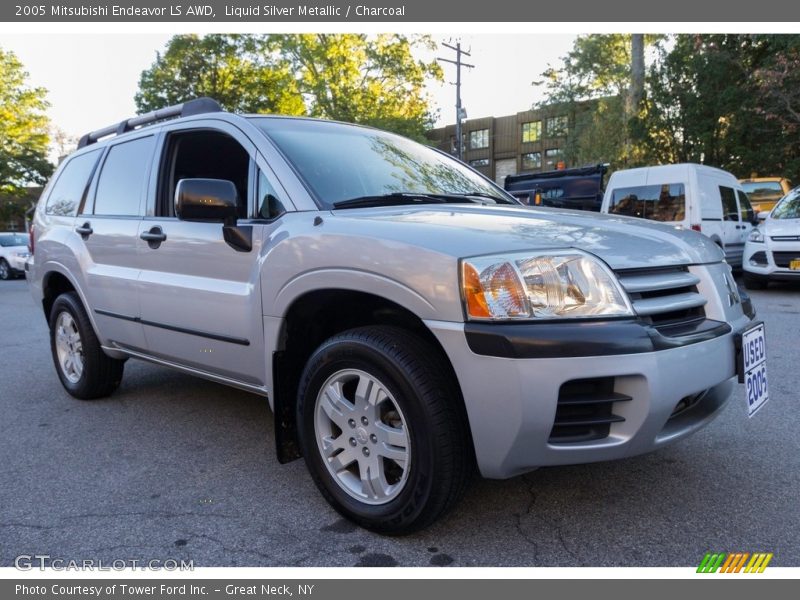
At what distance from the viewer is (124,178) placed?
12.8ft

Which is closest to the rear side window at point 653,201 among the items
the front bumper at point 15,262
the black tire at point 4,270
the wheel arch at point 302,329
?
the wheel arch at point 302,329

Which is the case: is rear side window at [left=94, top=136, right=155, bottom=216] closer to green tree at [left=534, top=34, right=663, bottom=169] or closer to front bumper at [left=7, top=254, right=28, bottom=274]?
front bumper at [left=7, top=254, right=28, bottom=274]

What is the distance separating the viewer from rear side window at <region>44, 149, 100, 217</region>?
4.30 metres

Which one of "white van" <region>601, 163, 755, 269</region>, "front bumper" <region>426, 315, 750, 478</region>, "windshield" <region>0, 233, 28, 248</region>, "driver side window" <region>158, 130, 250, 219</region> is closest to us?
"front bumper" <region>426, 315, 750, 478</region>

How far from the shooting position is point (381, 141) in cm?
348

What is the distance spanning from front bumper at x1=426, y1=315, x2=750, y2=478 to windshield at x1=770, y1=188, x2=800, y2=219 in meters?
8.59

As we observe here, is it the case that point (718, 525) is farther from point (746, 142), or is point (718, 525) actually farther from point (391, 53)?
point (391, 53)

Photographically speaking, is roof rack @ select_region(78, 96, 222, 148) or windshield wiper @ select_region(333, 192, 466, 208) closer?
windshield wiper @ select_region(333, 192, 466, 208)

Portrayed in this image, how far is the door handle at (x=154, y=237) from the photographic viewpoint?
10.9 feet

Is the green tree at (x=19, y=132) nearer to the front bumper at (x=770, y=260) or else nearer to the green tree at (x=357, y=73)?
the green tree at (x=357, y=73)

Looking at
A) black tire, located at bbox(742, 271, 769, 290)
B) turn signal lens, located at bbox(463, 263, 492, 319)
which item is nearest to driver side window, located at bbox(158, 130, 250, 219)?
turn signal lens, located at bbox(463, 263, 492, 319)

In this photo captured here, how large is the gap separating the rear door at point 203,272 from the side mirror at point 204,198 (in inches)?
6.8

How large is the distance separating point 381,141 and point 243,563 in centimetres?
229

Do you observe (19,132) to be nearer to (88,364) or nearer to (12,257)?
(12,257)
